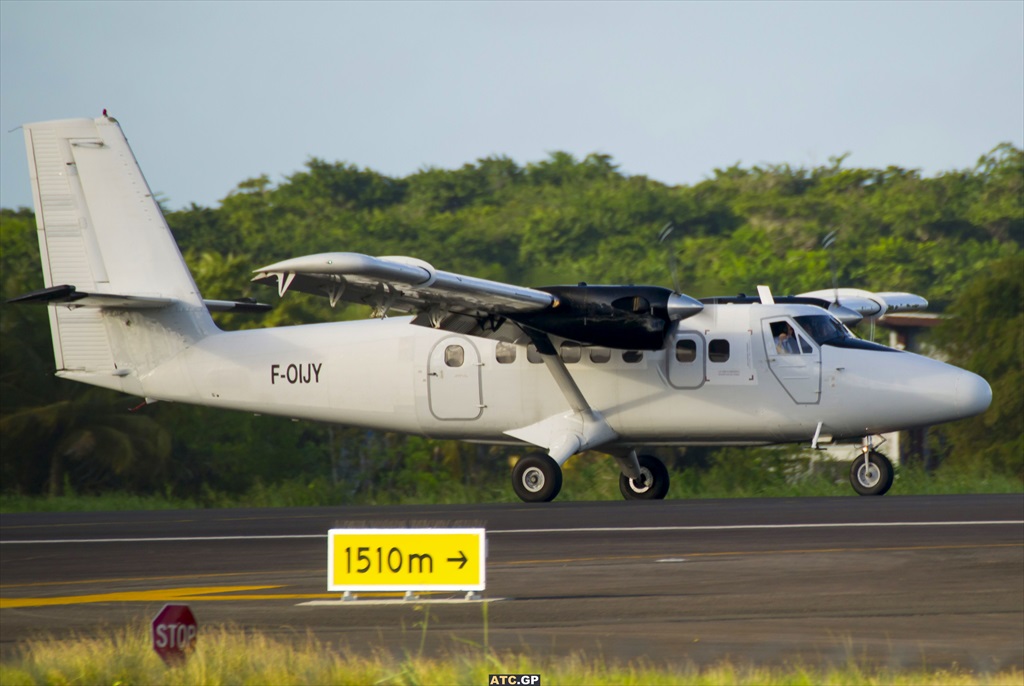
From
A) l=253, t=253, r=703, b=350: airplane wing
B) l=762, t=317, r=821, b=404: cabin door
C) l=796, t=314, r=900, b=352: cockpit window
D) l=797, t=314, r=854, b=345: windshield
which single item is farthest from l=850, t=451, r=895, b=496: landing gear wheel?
l=253, t=253, r=703, b=350: airplane wing

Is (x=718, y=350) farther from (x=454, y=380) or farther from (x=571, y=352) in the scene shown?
(x=454, y=380)

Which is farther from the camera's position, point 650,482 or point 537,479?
point 650,482

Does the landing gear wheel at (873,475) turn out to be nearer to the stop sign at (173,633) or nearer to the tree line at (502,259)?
Result: the tree line at (502,259)

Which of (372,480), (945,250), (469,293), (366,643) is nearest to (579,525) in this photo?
(469,293)

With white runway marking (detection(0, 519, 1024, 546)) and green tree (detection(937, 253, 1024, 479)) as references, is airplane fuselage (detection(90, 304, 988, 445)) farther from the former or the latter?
green tree (detection(937, 253, 1024, 479))

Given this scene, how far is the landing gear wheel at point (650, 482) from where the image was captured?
2056 cm

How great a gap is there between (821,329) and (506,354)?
14.5ft

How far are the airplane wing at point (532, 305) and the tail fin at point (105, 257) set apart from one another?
4.10 meters

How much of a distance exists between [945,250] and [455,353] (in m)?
34.3

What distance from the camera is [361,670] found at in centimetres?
759

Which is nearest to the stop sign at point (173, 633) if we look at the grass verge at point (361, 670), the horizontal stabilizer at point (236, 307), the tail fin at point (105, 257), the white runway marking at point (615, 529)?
the grass verge at point (361, 670)

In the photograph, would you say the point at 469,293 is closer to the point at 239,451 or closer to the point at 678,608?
the point at 678,608

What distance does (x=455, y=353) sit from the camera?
20094 mm

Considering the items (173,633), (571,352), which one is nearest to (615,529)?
(571,352)
